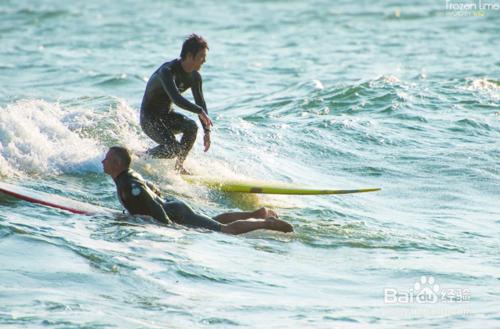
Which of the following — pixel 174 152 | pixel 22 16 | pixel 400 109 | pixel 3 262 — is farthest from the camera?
pixel 22 16

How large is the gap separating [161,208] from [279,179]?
360 centimetres

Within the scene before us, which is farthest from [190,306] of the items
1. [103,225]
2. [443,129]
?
[443,129]

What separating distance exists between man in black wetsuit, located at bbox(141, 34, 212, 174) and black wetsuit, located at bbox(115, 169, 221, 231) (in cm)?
171

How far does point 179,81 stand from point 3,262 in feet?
12.0

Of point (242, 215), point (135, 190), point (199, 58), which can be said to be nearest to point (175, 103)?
point (199, 58)

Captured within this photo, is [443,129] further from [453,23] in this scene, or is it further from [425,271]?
[453,23]

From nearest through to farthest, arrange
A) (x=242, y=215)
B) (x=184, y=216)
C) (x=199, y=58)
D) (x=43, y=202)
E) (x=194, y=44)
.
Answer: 1. (x=184, y=216)
2. (x=242, y=215)
3. (x=43, y=202)
4. (x=194, y=44)
5. (x=199, y=58)

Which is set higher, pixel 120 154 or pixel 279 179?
pixel 120 154

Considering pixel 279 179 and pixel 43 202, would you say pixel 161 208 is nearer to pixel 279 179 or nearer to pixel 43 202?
pixel 43 202

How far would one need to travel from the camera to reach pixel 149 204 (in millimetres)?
8750

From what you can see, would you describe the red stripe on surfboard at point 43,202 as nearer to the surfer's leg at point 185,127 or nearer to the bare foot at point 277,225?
the bare foot at point 277,225

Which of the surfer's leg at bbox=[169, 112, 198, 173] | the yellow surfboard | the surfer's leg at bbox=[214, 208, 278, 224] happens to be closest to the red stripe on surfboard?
the surfer's leg at bbox=[214, 208, 278, 224]

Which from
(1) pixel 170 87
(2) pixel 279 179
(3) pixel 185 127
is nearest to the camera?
(1) pixel 170 87

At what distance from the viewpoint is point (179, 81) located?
1080 centimetres
